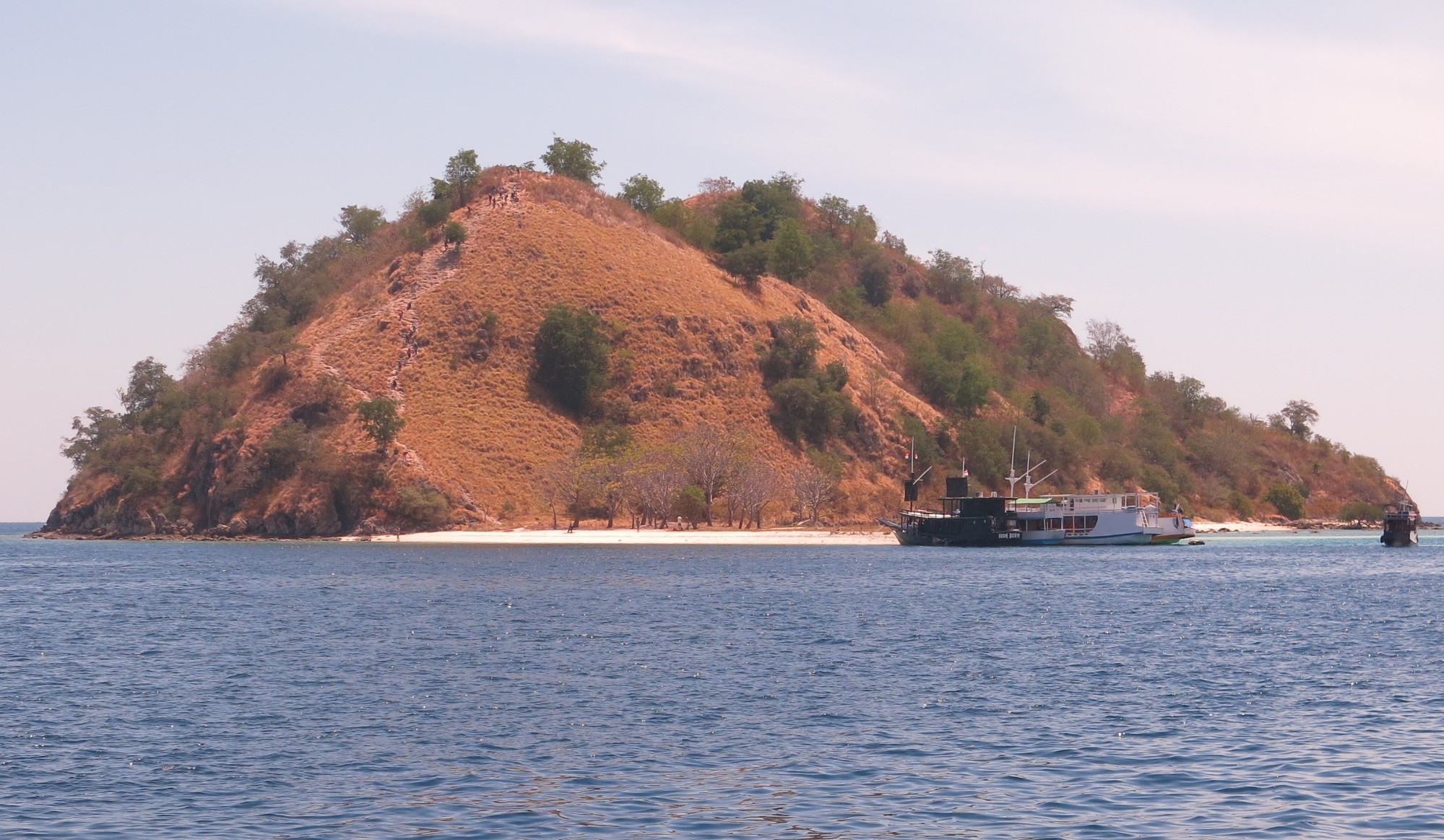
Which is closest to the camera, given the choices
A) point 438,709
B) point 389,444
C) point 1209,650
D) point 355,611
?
point 438,709

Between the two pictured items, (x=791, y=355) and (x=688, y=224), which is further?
(x=688, y=224)

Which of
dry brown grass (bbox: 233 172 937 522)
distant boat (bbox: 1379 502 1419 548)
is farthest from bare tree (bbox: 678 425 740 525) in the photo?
distant boat (bbox: 1379 502 1419 548)

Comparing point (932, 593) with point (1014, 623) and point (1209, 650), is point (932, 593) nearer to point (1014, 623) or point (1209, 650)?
point (1014, 623)

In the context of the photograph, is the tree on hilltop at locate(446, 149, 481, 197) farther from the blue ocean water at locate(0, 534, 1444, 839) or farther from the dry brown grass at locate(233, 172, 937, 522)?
the blue ocean water at locate(0, 534, 1444, 839)

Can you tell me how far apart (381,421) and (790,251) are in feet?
232

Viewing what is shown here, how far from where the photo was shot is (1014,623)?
5475 cm

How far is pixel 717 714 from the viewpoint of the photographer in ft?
106

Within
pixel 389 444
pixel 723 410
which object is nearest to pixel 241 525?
pixel 389 444

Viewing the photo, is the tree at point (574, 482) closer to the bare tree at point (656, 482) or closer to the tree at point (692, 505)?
the bare tree at point (656, 482)

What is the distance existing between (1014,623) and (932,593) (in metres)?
14.7

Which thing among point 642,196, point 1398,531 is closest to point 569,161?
point 642,196

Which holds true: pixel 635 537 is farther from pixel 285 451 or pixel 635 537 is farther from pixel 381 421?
pixel 285 451

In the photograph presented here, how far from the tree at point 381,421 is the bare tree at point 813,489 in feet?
134

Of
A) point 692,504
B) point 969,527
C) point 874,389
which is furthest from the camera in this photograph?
point 874,389
